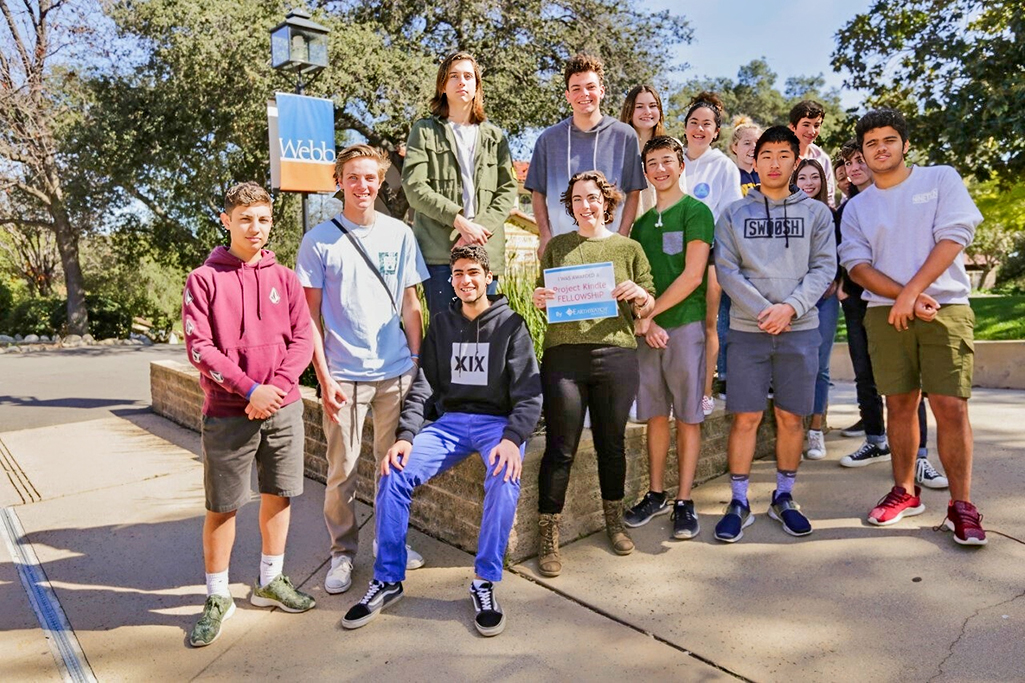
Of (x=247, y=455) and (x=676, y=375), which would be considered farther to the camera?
(x=676, y=375)

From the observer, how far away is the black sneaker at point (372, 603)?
2.98m

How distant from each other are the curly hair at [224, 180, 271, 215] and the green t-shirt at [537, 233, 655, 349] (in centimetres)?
145

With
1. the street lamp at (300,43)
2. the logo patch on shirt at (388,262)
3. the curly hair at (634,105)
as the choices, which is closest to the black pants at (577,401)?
the logo patch on shirt at (388,262)

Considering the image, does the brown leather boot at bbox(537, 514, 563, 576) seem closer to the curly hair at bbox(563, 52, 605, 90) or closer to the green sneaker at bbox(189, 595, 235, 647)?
the green sneaker at bbox(189, 595, 235, 647)

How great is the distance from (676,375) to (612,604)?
1.28 m

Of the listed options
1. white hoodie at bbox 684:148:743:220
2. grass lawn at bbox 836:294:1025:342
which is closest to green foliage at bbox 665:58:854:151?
grass lawn at bbox 836:294:1025:342

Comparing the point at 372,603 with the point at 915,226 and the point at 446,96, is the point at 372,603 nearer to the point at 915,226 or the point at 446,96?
the point at 446,96

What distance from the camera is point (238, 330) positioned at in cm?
301

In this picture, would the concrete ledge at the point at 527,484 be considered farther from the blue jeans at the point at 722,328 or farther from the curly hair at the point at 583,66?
the curly hair at the point at 583,66

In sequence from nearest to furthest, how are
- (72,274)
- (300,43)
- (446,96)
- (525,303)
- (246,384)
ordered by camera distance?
(246,384) → (446,96) → (525,303) → (300,43) → (72,274)

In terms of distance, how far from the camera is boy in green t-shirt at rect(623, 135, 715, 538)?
374 centimetres

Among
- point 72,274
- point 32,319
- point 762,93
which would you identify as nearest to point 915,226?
point 72,274

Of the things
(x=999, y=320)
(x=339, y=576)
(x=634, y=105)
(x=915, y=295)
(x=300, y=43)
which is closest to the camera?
(x=339, y=576)

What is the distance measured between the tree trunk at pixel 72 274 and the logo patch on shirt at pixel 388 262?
2095cm
